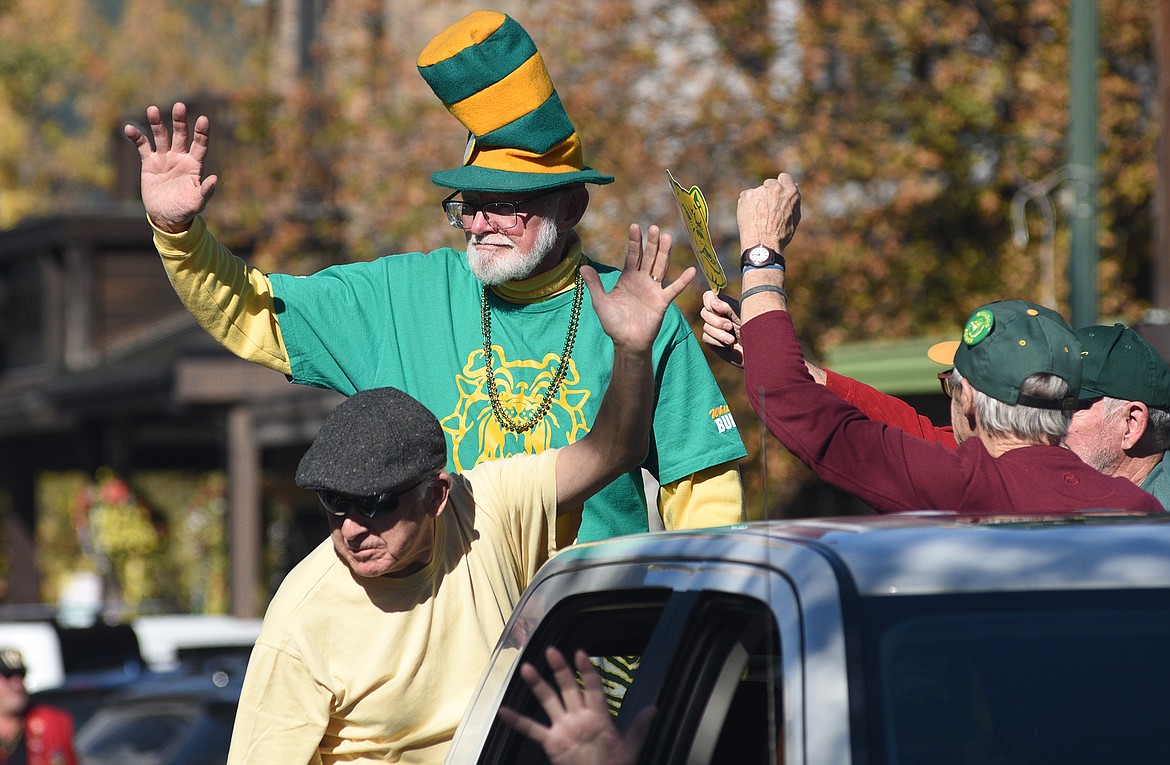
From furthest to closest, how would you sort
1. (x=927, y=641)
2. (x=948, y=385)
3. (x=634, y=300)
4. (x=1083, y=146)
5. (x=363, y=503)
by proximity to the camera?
(x=1083, y=146) → (x=948, y=385) → (x=634, y=300) → (x=363, y=503) → (x=927, y=641)

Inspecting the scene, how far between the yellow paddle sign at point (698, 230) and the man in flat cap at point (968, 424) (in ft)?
0.27

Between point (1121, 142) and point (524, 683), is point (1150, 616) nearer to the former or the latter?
point (524, 683)

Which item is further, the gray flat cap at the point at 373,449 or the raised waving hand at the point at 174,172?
the raised waving hand at the point at 174,172

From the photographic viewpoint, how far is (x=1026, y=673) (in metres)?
2.12

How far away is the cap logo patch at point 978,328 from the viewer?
10.9 ft

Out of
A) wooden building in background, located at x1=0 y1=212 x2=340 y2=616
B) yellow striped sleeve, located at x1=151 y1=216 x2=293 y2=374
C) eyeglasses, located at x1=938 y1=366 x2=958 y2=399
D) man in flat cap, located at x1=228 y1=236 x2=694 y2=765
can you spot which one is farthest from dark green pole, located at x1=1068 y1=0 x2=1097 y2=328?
wooden building in background, located at x1=0 y1=212 x2=340 y2=616

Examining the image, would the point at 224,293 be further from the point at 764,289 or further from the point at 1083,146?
the point at 1083,146

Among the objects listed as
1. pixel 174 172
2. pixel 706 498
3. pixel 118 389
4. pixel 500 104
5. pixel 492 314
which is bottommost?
pixel 118 389

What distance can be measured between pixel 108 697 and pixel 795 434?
6.17 meters

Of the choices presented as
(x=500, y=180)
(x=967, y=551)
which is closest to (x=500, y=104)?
(x=500, y=180)

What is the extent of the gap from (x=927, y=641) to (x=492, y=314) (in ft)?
A: 6.21

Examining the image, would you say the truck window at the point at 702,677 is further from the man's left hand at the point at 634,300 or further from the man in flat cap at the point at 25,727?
the man in flat cap at the point at 25,727

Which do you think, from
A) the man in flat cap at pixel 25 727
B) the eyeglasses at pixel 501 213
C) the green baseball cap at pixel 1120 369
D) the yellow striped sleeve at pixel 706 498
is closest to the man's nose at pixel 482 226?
the eyeglasses at pixel 501 213

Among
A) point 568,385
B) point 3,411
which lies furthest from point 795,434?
point 3,411
